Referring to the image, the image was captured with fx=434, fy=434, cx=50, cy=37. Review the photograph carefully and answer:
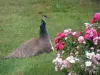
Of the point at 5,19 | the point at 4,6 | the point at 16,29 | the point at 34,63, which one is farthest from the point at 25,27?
the point at 34,63

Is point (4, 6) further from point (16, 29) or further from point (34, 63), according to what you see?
point (34, 63)

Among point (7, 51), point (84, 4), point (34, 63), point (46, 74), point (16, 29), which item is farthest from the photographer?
point (84, 4)

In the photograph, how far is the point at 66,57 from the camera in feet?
25.5

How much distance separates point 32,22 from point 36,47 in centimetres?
598

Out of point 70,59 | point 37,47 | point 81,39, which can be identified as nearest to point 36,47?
point 37,47

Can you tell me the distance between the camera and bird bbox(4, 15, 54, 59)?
11.0 metres

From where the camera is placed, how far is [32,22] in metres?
17.0

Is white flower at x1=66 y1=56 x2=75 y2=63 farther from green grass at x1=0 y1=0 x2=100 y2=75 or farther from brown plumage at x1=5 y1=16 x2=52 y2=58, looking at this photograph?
brown plumage at x1=5 y1=16 x2=52 y2=58

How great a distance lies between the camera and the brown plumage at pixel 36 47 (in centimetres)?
1104

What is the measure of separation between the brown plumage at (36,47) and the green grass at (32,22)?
338 millimetres

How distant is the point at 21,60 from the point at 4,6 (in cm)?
1045

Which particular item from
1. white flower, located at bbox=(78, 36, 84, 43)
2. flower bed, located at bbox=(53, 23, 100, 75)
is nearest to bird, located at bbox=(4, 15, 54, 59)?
flower bed, located at bbox=(53, 23, 100, 75)

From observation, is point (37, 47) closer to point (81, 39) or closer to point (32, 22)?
point (81, 39)

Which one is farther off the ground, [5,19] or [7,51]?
[7,51]
